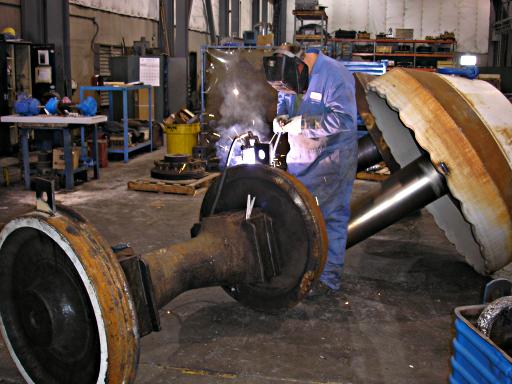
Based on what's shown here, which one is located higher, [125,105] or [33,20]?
[33,20]

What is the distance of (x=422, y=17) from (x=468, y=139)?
772 inches

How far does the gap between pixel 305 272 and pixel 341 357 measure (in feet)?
1.63

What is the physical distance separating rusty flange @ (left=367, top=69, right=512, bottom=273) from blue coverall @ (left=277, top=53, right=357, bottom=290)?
0.93ft

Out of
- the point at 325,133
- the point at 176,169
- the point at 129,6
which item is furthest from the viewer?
the point at 129,6

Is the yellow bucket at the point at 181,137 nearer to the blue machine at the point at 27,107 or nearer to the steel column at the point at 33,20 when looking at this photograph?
the blue machine at the point at 27,107

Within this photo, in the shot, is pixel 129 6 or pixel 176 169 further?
pixel 129 6

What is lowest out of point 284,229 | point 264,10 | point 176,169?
point 176,169

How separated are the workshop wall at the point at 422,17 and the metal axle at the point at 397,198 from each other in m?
18.6

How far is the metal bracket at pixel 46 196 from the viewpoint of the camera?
87.5 inches

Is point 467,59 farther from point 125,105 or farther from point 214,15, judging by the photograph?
point 125,105

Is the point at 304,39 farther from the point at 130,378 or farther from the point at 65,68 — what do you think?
the point at 130,378

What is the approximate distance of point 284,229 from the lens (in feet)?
10.4

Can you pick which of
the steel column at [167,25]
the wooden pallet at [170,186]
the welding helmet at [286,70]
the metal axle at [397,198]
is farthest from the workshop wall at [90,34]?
the metal axle at [397,198]

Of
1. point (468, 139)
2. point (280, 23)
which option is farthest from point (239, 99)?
point (280, 23)
